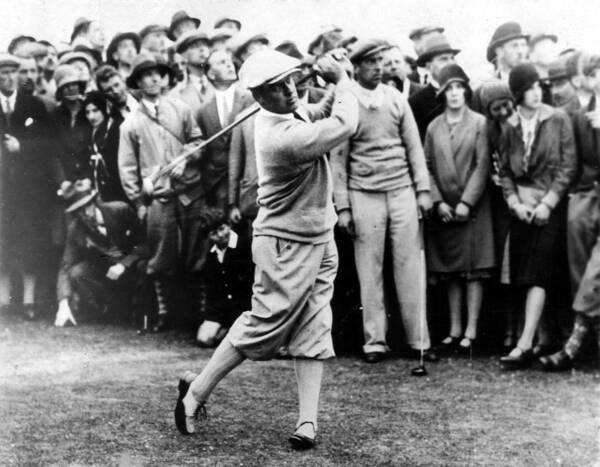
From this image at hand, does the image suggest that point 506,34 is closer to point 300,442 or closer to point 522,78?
point 522,78

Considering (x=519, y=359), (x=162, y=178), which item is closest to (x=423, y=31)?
(x=162, y=178)

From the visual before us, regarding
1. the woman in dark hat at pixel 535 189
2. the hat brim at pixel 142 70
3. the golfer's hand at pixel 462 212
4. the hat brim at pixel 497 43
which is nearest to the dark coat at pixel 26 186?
the hat brim at pixel 142 70

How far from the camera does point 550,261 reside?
6227 millimetres

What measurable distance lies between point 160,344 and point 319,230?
254 cm

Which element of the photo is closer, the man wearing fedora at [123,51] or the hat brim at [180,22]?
the hat brim at [180,22]

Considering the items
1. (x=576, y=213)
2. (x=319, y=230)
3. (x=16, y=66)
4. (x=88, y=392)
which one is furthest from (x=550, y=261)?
(x=16, y=66)

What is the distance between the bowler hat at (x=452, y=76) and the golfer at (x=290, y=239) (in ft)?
7.39

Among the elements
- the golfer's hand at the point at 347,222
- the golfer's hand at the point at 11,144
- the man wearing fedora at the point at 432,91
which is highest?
the man wearing fedora at the point at 432,91

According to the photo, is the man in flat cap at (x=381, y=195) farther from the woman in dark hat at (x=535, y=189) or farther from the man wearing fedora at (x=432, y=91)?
the woman in dark hat at (x=535, y=189)

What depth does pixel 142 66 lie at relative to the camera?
7207mm

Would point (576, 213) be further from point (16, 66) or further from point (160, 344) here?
point (16, 66)

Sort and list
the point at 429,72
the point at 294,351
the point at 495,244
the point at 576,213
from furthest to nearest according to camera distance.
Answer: the point at 429,72
the point at 495,244
the point at 576,213
the point at 294,351

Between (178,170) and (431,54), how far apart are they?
6.90 ft

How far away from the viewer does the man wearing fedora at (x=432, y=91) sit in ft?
22.5
